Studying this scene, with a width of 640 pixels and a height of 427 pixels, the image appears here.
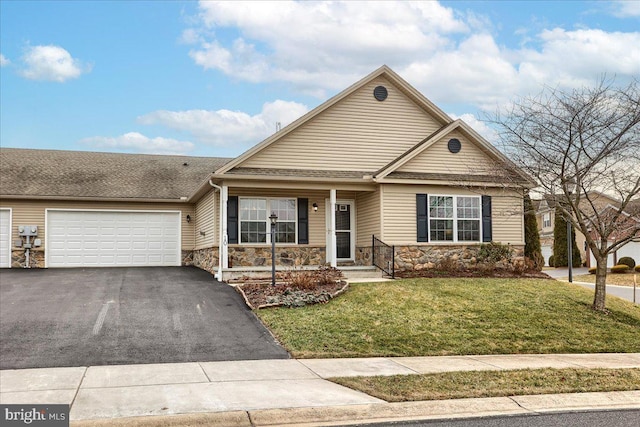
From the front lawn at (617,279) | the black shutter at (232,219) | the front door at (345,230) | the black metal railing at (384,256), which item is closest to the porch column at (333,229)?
the front door at (345,230)

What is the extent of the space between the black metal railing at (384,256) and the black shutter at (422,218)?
1190 millimetres

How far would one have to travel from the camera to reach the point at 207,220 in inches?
822

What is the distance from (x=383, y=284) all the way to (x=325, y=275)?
5.50 feet

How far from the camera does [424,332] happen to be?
487 inches

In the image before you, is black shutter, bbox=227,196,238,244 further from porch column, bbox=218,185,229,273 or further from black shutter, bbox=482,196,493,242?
black shutter, bbox=482,196,493,242

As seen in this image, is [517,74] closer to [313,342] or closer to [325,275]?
[325,275]

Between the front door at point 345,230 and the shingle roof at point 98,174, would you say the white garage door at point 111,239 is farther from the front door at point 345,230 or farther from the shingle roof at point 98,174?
the front door at point 345,230

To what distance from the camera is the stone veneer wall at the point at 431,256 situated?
63.4 ft

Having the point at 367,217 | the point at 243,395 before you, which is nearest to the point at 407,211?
the point at 367,217

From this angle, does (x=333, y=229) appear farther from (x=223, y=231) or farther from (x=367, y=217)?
(x=223, y=231)

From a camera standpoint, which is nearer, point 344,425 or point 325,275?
point 344,425

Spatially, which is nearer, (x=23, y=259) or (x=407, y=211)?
(x=407, y=211)

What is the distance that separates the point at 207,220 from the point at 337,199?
4471 millimetres

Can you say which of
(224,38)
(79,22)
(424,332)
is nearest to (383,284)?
(424,332)
